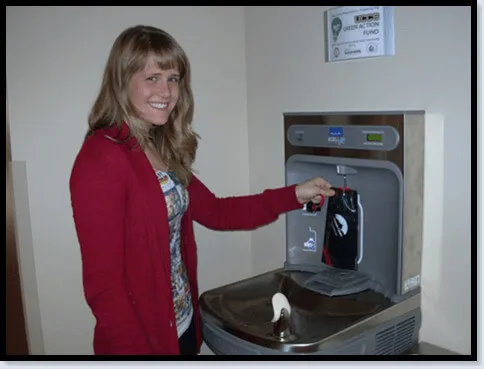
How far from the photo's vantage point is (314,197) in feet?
4.78

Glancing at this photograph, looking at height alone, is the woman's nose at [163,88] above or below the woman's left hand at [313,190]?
above

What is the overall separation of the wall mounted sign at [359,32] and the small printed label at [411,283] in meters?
0.59

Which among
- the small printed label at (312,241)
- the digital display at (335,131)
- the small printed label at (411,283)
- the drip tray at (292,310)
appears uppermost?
the digital display at (335,131)

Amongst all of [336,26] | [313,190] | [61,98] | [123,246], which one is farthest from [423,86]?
[61,98]

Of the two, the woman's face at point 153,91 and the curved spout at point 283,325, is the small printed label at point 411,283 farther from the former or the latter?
the woman's face at point 153,91

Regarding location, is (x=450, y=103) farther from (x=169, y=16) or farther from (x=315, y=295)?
(x=169, y=16)

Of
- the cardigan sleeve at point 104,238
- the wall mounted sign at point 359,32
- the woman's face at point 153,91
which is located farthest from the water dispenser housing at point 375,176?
the cardigan sleeve at point 104,238

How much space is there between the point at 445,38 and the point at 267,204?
67 centimetres

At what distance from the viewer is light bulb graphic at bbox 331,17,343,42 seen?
54.0 inches

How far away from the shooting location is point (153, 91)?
120 cm

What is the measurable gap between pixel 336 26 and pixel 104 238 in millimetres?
859

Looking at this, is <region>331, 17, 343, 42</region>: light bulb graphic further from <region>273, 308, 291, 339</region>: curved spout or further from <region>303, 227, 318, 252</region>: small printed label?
<region>273, 308, 291, 339</region>: curved spout

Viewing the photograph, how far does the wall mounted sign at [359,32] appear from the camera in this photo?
127 centimetres

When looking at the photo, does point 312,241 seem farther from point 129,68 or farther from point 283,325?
point 129,68
